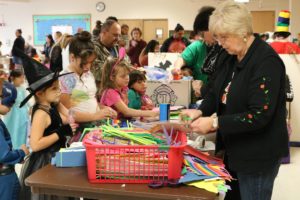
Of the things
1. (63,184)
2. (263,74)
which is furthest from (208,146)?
(63,184)

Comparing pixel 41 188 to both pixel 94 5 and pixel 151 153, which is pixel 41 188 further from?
pixel 94 5

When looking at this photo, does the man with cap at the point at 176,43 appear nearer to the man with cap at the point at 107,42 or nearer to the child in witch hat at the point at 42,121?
the man with cap at the point at 107,42

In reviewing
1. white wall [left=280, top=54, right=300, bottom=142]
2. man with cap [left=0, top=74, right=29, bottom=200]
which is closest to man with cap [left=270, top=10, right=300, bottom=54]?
white wall [left=280, top=54, right=300, bottom=142]

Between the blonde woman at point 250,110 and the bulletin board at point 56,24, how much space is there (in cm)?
1133

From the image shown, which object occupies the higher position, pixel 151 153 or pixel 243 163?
pixel 151 153

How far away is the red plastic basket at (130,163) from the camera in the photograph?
1.36 metres

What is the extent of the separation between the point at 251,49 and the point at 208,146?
603 millimetres

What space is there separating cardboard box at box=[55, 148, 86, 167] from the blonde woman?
0.51 m

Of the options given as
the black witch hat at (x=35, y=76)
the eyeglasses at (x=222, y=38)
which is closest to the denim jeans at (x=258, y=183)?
the eyeglasses at (x=222, y=38)

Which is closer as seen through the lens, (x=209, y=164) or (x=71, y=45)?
(x=209, y=164)

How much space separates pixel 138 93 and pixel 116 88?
1.32 ft

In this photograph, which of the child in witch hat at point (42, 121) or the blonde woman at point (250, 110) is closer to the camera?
the blonde woman at point (250, 110)

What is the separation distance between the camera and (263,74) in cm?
153

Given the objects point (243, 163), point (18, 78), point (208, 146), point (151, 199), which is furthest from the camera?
point (18, 78)
